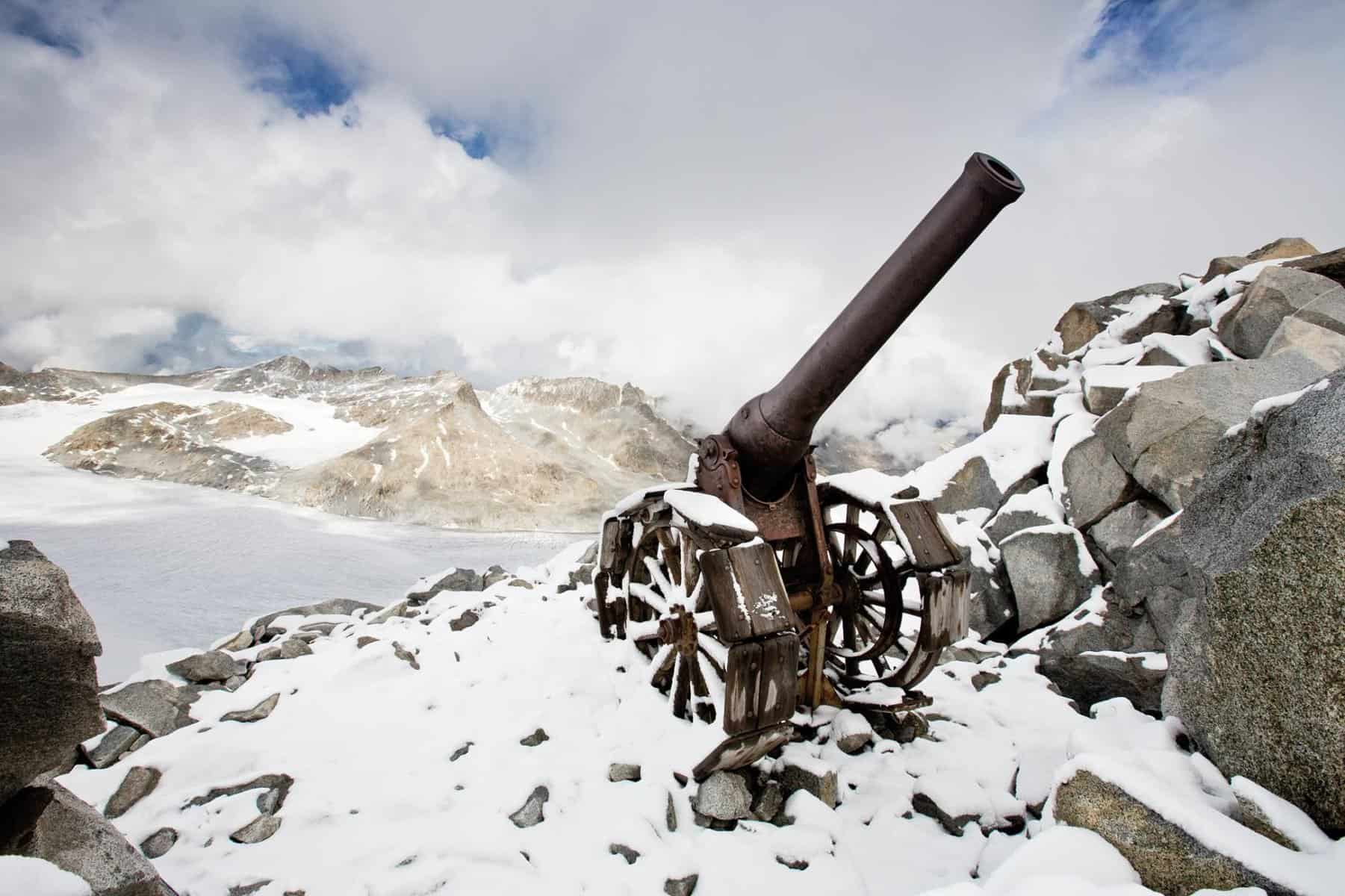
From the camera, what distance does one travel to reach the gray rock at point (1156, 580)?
5.09m

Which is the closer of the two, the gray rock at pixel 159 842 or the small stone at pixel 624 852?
the small stone at pixel 624 852

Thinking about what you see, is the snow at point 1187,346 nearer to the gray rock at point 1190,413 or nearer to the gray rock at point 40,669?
the gray rock at point 1190,413

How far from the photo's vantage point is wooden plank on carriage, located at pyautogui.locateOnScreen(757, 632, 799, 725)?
11.8 feet

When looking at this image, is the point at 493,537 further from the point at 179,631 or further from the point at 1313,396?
the point at 1313,396

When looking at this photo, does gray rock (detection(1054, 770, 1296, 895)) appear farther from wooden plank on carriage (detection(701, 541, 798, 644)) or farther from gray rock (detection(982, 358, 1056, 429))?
gray rock (detection(982, 358, 1056, 429))

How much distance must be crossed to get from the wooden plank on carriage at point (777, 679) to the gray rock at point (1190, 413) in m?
4.98

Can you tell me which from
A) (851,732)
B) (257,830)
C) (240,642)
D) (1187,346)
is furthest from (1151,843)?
(240,642)

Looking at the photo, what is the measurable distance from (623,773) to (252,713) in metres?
3.75

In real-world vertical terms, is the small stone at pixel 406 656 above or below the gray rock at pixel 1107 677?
below

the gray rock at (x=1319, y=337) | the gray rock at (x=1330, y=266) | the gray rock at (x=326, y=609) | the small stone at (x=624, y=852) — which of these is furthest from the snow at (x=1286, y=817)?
the gray rock at (x=326, y=609)

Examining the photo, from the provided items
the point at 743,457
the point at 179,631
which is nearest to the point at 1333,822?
the point at 743,457

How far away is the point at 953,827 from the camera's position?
142 inches

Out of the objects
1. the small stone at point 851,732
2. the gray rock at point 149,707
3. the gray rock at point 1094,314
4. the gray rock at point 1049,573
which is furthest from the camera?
the gray rock at point 1094,314

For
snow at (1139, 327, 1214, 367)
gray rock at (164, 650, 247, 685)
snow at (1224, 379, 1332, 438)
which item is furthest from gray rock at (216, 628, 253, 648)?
snow at (1139, 327, 1214, 367)
